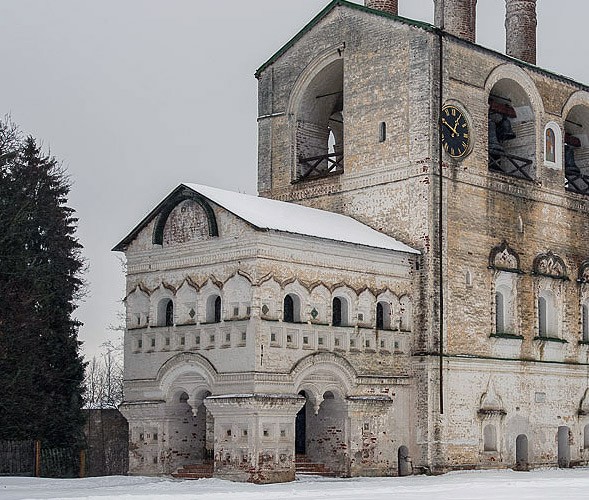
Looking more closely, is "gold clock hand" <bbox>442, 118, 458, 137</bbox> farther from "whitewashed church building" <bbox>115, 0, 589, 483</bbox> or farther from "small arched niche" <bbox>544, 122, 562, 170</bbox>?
"small arched niche" <bbox>544, 122, 562, 170</bbox>

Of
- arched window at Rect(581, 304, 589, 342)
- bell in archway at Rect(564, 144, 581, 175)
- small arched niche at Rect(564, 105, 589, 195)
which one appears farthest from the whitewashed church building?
bell in archway at Rect(564, 144, 581, 175)

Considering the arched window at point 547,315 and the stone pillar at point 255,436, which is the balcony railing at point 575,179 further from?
the stone pillar at point 255,436

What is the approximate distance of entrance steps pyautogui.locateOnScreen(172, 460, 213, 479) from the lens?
24.6 meters

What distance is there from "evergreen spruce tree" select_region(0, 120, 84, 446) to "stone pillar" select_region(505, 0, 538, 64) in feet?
41.4

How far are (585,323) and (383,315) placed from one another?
6989mm

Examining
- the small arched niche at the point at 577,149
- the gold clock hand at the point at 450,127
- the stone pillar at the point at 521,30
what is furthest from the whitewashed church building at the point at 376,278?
the stone pillar at the point at 521,30

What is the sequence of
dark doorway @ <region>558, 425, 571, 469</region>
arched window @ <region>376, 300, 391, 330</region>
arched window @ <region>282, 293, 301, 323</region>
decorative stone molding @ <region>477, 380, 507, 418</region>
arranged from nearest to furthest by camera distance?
1. arched window @ <region>282, 293, 301, 323</region>
2. arched window @ <region>376, 300, 391, 330</region>
3. decorative stone molding @ <region>477, 380, 507, 418</region>
4. dark doorway @ <region>558, 425, 571, 469</region>

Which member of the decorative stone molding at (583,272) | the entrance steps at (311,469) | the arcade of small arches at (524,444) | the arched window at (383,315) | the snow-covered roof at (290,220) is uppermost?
the snow-covered roof at (290,220)

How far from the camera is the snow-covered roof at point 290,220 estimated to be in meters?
24.5

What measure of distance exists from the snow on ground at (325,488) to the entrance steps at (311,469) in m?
0.55

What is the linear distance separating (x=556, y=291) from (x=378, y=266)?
5.88 meters

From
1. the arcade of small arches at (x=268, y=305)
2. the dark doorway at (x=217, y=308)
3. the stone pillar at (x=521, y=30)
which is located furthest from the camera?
the stone pillar at (x=521, y=30)

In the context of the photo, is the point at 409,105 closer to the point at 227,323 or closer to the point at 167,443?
the point at 227,323

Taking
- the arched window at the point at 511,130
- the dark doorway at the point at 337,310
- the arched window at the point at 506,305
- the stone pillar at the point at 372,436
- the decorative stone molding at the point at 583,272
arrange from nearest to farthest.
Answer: the stone pillar at the point at 372,436
the dark doorway at the point at 337,310
the arched window at the point at 506,305
the arched window at the point at 511,130
the decorative stone molding at the point at 583,272
